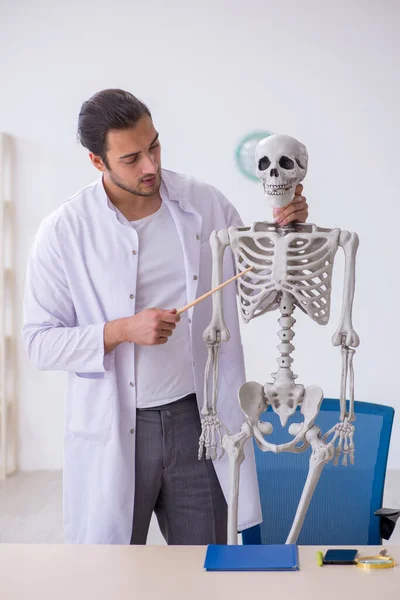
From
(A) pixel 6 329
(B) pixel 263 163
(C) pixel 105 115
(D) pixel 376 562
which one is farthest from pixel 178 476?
(A) pixel 6 329

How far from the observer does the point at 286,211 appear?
5.38 ft

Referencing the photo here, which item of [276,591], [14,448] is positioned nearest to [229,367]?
[276,591]

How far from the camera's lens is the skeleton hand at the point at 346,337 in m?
1.57

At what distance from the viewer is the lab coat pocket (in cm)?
188

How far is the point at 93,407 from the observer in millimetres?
1922

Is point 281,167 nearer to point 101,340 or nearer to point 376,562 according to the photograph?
point 101,340

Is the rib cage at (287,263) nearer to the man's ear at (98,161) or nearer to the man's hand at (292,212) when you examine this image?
the man's hand at (292,212)

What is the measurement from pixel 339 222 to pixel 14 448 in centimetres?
237

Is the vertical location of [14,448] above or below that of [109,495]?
below

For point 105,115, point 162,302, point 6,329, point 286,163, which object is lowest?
point 6,329

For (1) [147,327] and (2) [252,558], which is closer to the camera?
(2) [252,558]

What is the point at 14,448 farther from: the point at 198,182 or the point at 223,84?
the point at 198,182

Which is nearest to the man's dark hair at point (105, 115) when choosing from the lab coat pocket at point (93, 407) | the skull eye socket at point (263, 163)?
the skull eye socket at point (263, 163)

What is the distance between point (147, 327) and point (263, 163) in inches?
17.1
